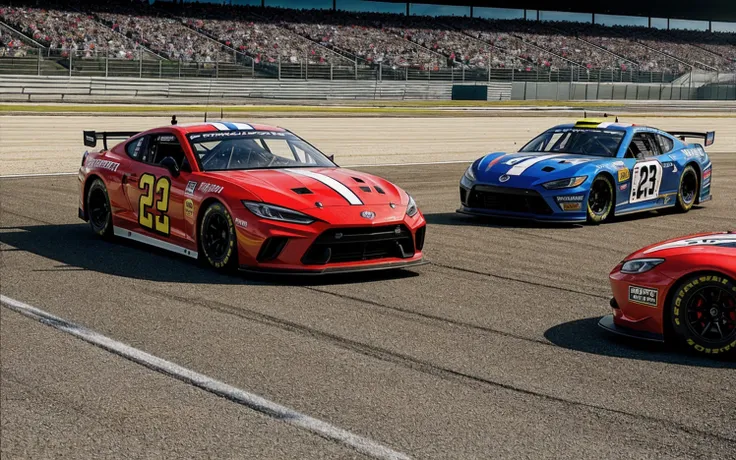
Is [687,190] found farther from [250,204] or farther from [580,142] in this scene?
[250,204]

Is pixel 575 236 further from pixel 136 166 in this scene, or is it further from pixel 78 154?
pixel 78 154

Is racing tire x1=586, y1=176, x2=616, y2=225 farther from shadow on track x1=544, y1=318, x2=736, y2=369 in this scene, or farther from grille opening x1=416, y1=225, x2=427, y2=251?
shadow on track x1=544, y1=318, x2=736, y2=369

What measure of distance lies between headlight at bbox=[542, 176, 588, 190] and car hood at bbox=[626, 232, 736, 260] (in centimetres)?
500

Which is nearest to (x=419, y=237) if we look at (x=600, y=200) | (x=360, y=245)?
(x=360, y=245)

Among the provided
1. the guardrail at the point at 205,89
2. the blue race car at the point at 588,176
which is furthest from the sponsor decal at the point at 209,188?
the guardrail at the point at 205,89

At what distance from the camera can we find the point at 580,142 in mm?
13008

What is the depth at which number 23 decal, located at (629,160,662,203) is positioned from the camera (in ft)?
41.1

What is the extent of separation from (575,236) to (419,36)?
176 feet

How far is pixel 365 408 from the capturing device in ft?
15.5

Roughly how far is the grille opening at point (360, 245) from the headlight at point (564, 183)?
3736 millimetres

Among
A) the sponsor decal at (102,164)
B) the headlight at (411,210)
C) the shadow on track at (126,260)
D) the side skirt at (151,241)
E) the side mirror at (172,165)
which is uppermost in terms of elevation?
the side mirror at (172,165)

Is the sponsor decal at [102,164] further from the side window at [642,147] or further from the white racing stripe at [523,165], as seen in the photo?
the side window at [642,147]

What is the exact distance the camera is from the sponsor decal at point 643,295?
613 centimetres

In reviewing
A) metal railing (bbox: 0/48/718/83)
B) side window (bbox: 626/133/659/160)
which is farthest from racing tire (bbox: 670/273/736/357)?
metal railing (bbox: 0/48/718/83)
